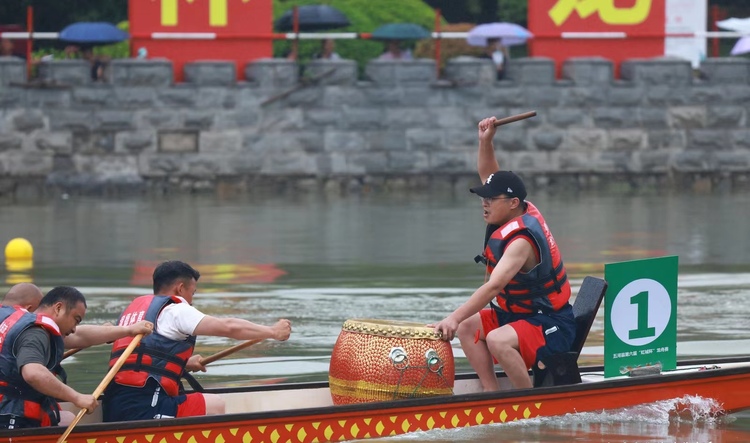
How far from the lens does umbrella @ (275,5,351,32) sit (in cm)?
2600

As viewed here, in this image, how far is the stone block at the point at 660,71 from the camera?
24969 millimetres

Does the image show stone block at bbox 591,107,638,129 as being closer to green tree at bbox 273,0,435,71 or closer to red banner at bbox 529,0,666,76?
red banner at bbox 529,0,666,76

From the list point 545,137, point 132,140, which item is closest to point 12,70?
point 132,140

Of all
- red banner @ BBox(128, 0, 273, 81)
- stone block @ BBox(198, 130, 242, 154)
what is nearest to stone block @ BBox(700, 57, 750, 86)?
red banner @ BBox(128, 0, 273, 81)

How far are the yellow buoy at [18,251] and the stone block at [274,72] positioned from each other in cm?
870

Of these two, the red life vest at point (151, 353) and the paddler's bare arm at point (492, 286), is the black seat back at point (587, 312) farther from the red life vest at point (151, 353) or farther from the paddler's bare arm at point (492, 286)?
the red life vest at point (151, 353)

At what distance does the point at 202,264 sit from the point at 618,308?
26.4 ft

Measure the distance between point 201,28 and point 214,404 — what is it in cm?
1716

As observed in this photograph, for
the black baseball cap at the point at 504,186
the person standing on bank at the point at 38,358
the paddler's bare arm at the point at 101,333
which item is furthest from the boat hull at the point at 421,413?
the black baseball cap at the point at 504,186

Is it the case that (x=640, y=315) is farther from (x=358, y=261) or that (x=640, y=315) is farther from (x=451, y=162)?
(x=451, y=162)

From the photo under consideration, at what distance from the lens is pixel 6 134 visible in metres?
23.9

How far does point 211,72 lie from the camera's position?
2420 cm

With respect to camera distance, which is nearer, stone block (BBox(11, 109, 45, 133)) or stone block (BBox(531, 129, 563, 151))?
stone block (BBox(11, 109, 45, 133))

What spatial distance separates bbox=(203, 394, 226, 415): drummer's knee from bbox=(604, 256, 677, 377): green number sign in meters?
2.35
